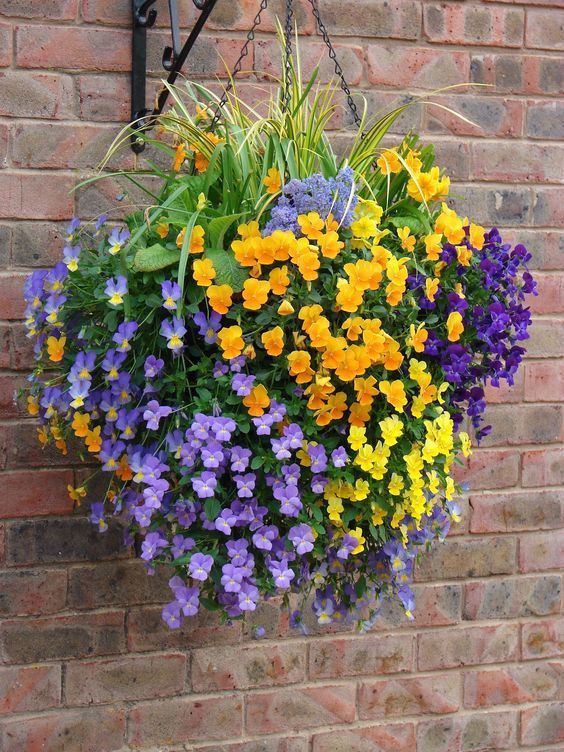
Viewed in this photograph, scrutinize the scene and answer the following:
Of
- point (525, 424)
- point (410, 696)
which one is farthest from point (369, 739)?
point (525, 424)

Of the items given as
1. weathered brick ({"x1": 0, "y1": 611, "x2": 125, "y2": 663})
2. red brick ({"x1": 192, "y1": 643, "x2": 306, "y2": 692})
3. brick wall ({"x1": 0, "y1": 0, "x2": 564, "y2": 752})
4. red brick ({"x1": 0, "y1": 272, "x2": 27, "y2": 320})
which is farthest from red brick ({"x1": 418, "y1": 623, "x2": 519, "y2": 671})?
red brick ({"x1": 0, "y1": 272, "x2": 27, "y2": 320})

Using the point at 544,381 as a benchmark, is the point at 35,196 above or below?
above

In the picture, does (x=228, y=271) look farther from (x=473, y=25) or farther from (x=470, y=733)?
(x=470, y=733)

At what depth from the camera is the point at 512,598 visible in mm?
1863

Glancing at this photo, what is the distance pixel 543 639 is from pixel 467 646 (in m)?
0.17

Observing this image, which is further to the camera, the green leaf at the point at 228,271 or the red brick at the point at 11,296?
the red brick at the point at 11,296

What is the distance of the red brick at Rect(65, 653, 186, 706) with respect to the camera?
5.41ft

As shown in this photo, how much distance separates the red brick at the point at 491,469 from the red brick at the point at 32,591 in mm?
790

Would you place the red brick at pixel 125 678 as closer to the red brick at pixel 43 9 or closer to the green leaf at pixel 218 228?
the green leaf at pixel 218 228

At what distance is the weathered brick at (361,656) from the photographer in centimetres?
177

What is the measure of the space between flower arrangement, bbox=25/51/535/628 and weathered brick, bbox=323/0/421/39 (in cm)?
44

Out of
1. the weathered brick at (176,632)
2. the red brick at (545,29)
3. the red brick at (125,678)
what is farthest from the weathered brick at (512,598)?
the red brick at (545,29)

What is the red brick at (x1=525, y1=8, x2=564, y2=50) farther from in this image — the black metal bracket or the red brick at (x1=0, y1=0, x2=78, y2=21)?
the red brick at (x1=0, y1=0, x2=78, y2=21)

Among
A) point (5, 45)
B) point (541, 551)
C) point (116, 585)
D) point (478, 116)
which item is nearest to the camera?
point (5, 45)
